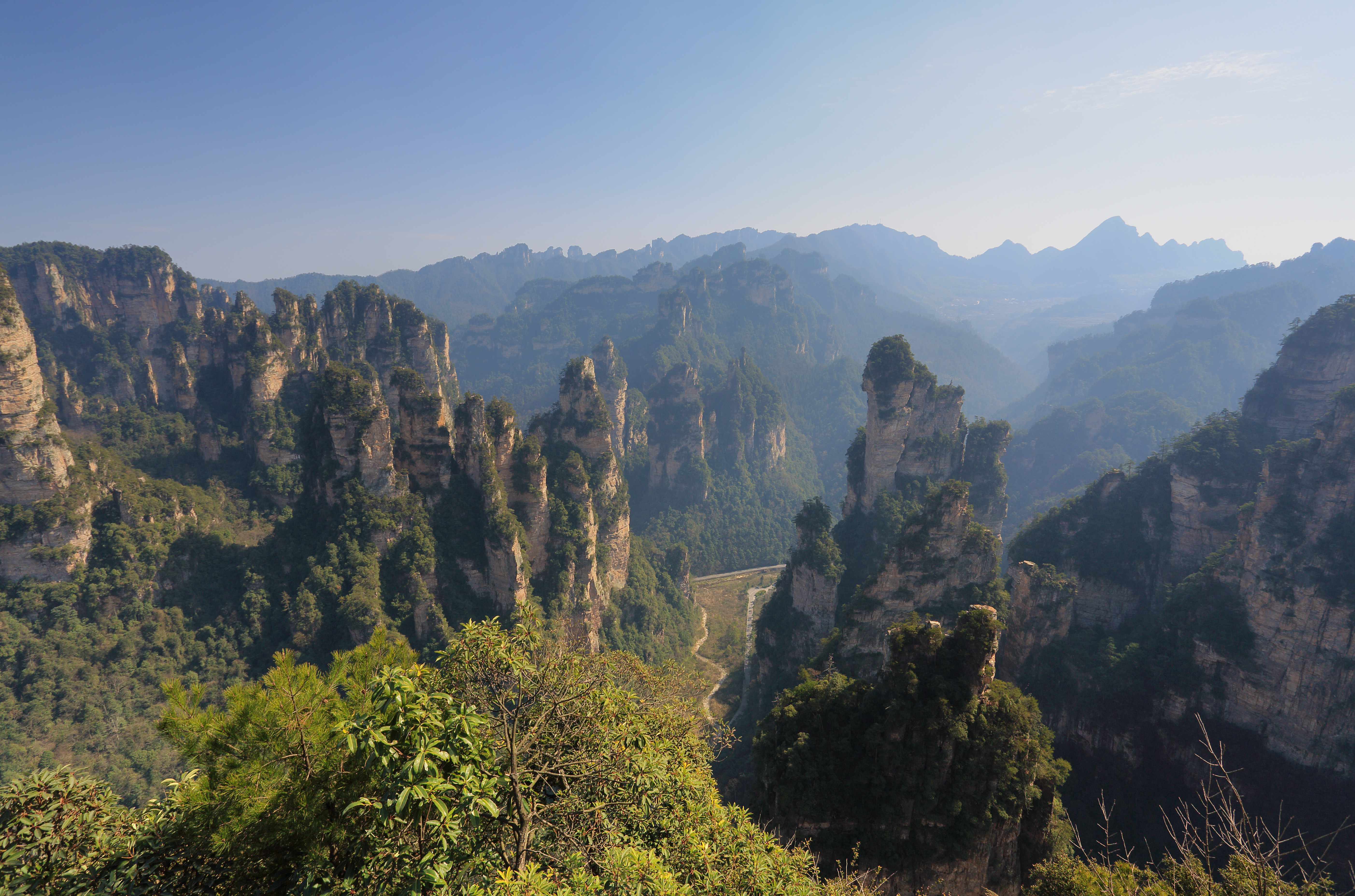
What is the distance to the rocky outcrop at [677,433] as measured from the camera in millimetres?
98562

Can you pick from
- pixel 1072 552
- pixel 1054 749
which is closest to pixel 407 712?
pixel 1054 749

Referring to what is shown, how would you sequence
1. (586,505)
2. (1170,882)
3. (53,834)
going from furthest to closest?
(586,505) < (1170,882) < (53,834)

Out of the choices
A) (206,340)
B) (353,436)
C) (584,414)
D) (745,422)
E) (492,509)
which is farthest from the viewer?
(745,422)

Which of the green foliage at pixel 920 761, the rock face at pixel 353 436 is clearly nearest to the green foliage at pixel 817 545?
the green foliage at pixel 920 761

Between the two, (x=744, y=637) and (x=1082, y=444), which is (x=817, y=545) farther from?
(x=1082, y=444)

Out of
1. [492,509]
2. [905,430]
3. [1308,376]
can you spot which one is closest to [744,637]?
[905,430]

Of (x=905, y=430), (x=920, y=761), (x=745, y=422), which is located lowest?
(x=920, y=761)

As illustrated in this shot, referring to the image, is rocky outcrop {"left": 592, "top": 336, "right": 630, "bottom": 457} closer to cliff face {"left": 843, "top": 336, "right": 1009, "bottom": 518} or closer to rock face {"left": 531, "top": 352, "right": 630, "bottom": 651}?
rock face {"left": 531, "top": 352, "right": 630, "bottom": 651}

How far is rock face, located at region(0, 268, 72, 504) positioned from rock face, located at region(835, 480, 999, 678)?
183ft

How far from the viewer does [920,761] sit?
23.6 m

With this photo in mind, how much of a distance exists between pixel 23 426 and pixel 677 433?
75.7 metres

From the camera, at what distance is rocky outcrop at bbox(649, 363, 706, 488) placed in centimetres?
9856

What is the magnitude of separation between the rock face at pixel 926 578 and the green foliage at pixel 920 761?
11.0m

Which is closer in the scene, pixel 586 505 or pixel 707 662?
pixel 586 505
